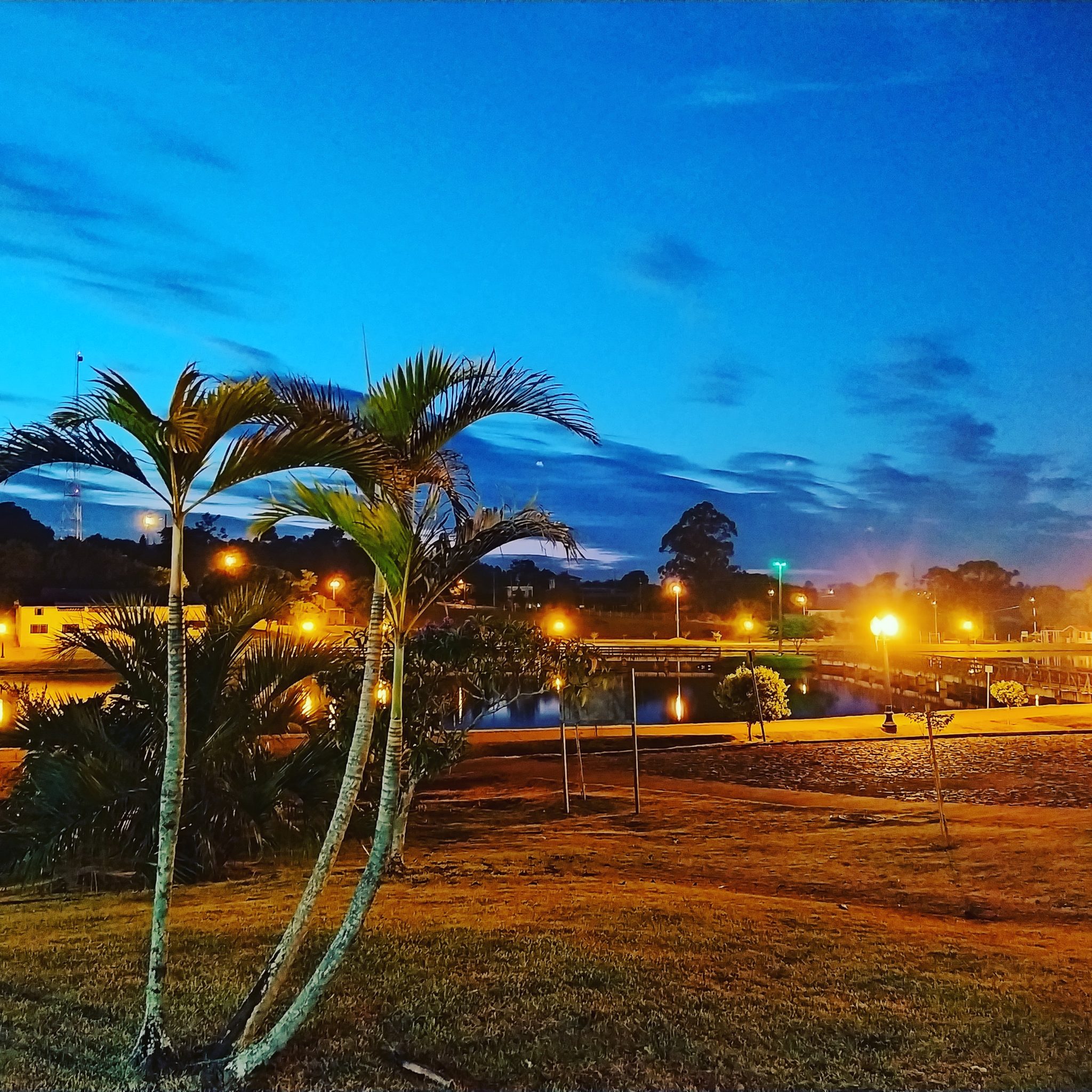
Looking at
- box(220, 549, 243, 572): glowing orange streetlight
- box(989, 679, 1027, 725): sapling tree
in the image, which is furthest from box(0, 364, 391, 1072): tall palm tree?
box(989, 679, 1027, 725): sapling tree

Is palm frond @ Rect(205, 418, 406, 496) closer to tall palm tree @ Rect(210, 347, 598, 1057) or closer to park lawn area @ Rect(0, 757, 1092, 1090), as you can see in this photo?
tall palm tree @ Rect(210, 347, 598, 1057)

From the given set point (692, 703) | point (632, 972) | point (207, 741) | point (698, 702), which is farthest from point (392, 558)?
point (698, 702)

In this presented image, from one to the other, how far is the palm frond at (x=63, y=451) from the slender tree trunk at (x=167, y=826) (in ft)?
1.38

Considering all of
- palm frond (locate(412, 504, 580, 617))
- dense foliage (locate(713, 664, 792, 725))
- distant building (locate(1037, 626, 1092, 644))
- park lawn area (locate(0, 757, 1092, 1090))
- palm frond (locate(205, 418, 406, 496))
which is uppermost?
palm frond (locate(205, 418, 406, 496))

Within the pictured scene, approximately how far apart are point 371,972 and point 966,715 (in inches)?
864

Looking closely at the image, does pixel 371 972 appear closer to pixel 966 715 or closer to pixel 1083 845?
pixel 1083 845

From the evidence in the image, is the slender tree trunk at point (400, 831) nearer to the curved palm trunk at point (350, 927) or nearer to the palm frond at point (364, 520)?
the curved palm trunk at point (350, 927)

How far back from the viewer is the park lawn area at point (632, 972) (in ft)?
13.5

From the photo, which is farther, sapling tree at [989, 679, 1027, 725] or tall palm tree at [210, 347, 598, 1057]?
sapling tree at [989, 679, 1027, 725]

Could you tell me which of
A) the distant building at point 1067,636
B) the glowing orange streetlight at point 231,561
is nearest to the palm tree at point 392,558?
the glowing orange streetlight at point 231,561

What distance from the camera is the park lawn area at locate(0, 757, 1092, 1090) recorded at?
4113 mm

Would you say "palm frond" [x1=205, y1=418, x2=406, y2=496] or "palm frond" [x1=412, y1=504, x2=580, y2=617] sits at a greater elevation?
"palm frond" [x1=205, y1=418, x2=406, y2=496]

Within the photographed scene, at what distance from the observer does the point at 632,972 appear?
5219 mm

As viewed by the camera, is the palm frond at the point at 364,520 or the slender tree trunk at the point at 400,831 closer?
the palm frond at the point at 364,520
